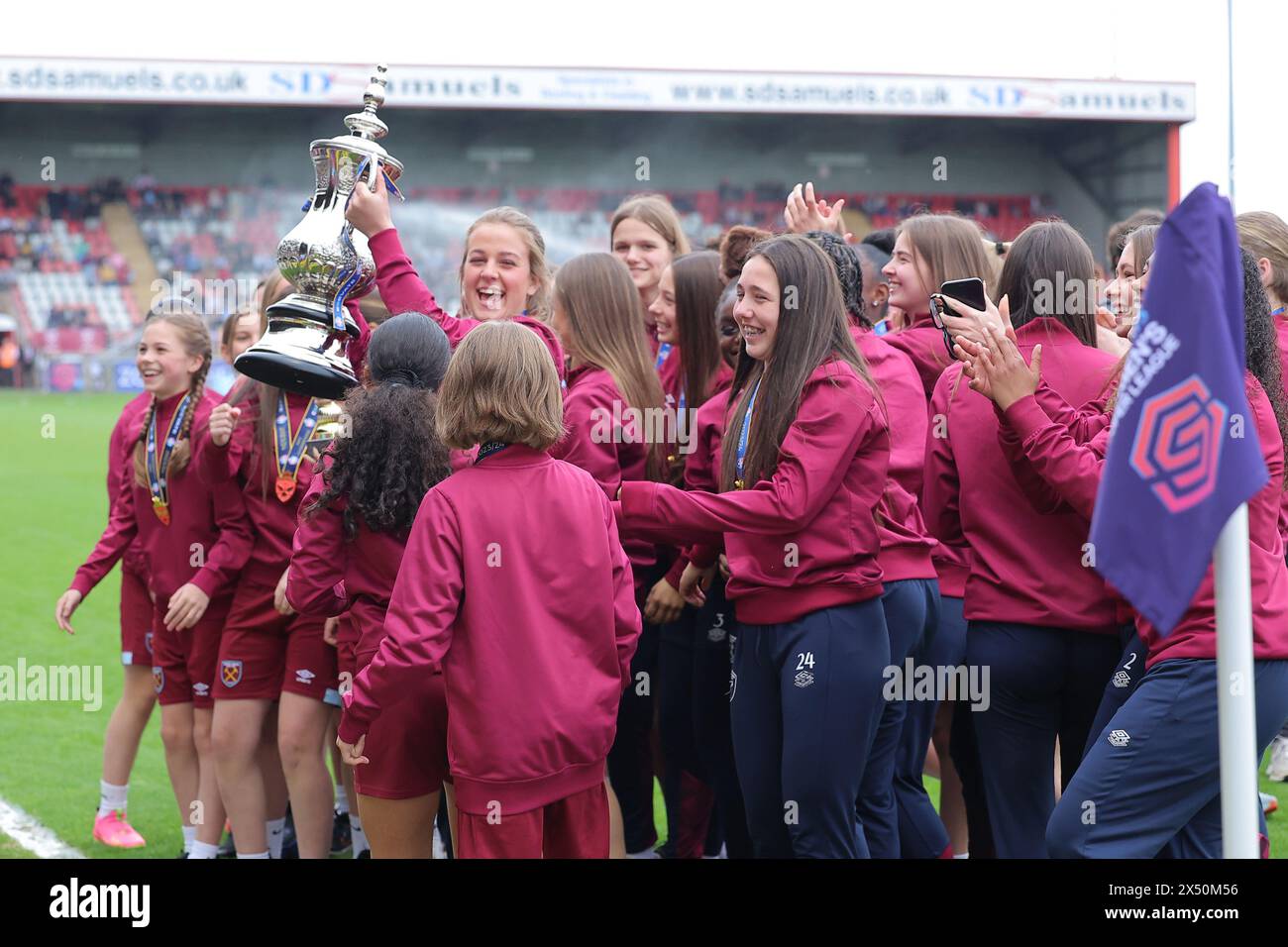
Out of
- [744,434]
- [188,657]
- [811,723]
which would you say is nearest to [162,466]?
[188,657]

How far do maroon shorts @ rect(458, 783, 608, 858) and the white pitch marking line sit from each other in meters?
2.62

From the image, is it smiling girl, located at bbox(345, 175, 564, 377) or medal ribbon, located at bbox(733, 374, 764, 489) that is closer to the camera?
medal ribbon, located at bbox(733, 374, 764, 489)

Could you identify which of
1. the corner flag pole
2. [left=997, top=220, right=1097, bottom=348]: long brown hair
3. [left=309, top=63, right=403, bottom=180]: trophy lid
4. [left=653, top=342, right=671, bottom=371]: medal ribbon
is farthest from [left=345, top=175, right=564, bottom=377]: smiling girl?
the corner flag pole

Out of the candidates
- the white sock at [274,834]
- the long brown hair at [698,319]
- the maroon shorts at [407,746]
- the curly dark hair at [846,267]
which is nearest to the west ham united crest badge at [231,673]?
the white sock at [274,834]

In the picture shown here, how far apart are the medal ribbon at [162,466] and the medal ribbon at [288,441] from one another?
585 mm

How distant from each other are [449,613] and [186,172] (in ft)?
110

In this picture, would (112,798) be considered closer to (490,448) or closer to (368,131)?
(490,448)

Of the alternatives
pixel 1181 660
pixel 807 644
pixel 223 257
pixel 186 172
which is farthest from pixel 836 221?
pixel 186 172

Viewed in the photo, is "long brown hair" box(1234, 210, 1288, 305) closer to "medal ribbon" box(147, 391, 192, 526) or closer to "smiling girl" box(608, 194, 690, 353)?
"smiling girl" box(608, 194, 690, 353)

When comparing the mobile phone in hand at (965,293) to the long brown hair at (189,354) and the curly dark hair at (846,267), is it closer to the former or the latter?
the curly dark hair at (846,267)

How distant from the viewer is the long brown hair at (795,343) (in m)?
3.51

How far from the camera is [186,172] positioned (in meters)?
33.8

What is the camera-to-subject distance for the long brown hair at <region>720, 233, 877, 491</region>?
351 cm

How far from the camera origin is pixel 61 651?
873cm
